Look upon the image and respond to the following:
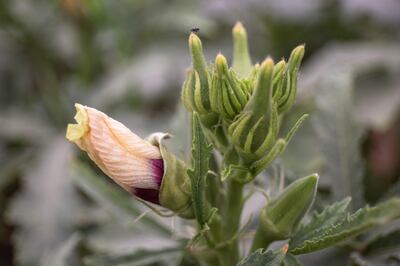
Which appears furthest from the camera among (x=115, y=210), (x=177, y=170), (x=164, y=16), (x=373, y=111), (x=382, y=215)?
(x=164, y=16)

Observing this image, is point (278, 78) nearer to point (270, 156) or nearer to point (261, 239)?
point (270, 156)

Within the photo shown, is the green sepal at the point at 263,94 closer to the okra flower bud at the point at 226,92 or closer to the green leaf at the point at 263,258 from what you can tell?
the okra flower bud at the point at 226,92

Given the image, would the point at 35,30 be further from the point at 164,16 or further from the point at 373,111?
the point at 373,111

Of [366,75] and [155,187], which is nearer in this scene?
[155,187]

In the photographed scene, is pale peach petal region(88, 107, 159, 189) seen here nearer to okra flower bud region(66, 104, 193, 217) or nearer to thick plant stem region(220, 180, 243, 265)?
okra flower bud region(66, 104, 193, 217)

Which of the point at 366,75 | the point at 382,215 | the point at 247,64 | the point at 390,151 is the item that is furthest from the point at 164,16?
the point at 382,215

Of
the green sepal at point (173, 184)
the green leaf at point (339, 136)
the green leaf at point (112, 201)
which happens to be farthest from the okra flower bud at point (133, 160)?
the green leaf at point (339, 136)
